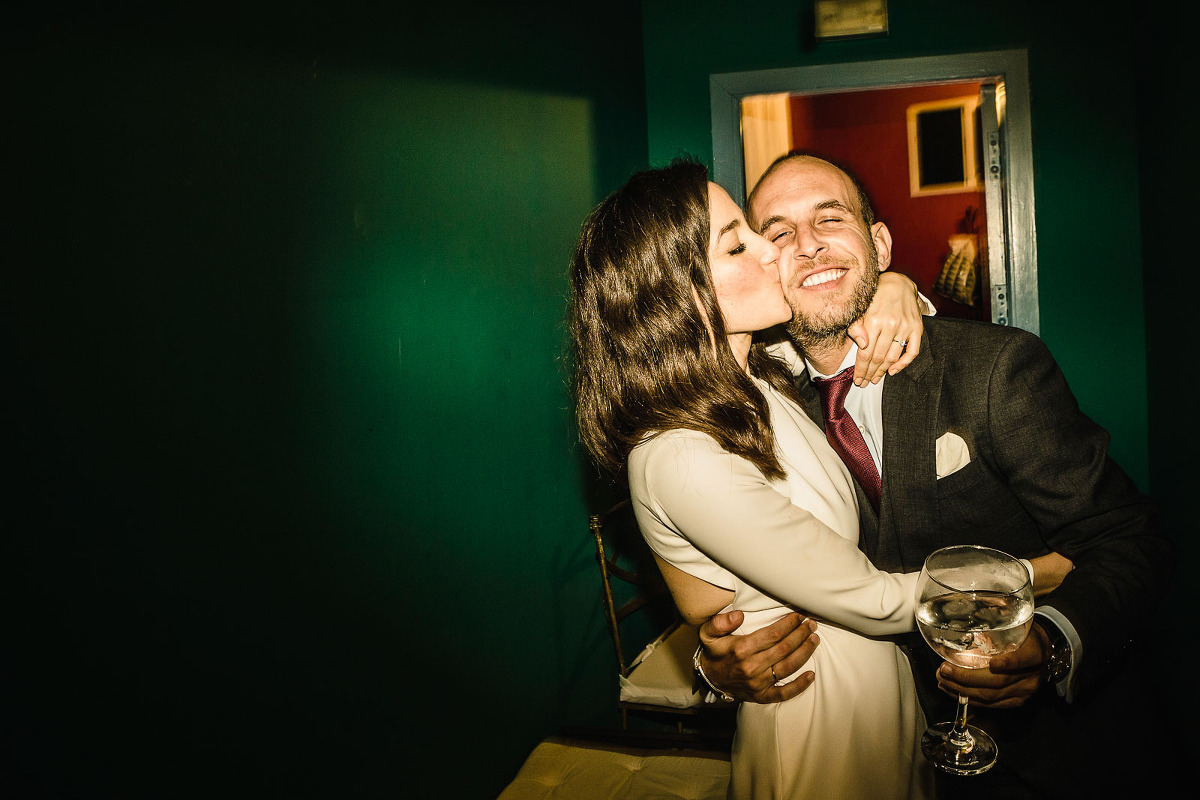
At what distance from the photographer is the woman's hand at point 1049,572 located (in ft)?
4.98

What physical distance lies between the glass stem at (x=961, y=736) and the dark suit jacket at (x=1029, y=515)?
0.23 metres

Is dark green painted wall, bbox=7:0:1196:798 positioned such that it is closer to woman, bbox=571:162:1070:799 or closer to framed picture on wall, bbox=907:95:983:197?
woman, bbox=571:162:1070:799

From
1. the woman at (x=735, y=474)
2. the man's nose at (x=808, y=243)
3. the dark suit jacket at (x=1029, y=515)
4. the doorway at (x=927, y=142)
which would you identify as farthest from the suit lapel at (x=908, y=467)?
the doorway at (x=927, y=142)

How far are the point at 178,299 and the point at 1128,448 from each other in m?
4.09

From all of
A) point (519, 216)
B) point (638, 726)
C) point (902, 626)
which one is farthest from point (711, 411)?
point (638, 726)

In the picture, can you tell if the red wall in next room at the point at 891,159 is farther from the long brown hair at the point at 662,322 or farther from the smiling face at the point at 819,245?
the long brown hair at the point at 662,322

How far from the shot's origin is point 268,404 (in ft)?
3.77

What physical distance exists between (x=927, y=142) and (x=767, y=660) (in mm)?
5951

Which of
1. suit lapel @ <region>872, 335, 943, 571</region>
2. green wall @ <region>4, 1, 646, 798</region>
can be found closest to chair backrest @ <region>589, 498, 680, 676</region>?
green wall @ <region>4, 1, 646, 798</region>

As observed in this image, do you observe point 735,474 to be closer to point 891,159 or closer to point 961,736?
point 961,736

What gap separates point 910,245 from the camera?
20.6ft

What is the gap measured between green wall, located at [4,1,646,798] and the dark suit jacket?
1.01 m

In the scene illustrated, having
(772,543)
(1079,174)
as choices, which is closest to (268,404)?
(772,543)

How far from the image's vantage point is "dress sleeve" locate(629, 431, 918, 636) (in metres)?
1.26
